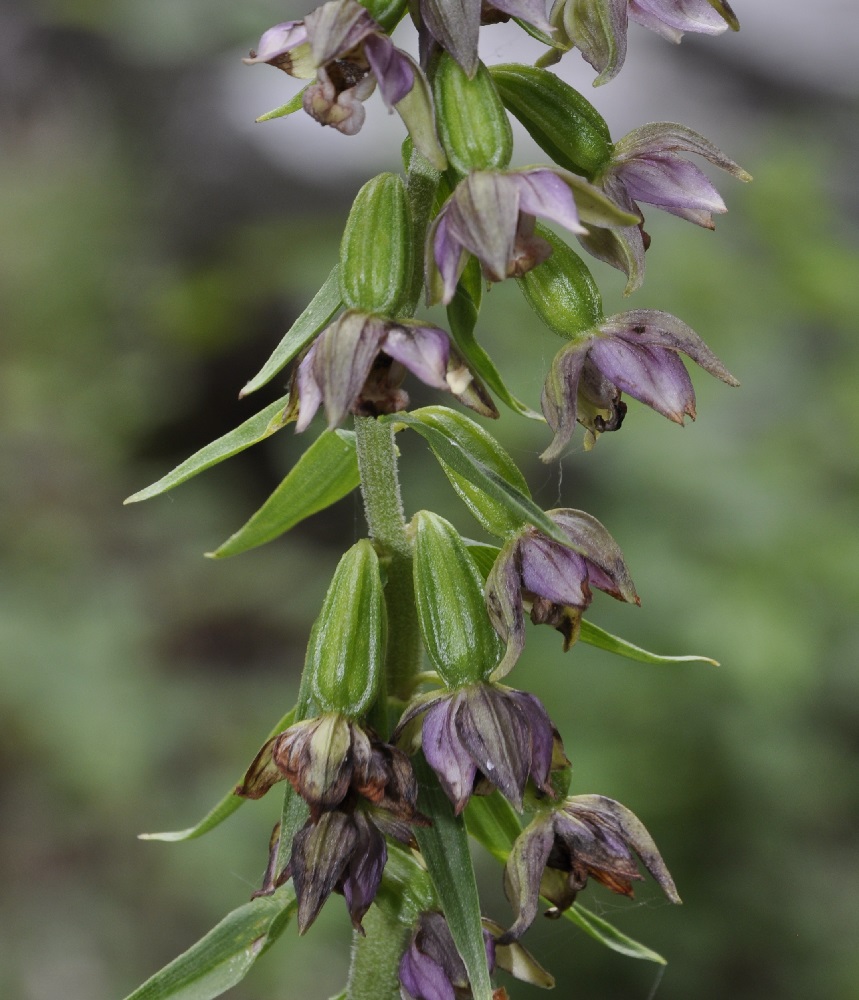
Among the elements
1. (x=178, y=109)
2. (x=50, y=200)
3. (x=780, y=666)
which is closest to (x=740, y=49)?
(x=178, y=109)

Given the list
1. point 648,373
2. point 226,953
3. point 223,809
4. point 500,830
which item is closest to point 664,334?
point 648,373

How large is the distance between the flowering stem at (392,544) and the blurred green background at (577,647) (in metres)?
2.02

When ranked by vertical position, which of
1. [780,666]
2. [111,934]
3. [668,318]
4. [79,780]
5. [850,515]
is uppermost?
[668,318]

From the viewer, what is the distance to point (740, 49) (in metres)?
9.41

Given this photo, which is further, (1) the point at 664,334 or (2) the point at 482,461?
(2) the point at 482,461

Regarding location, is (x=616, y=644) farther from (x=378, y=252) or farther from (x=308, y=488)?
(x=378, y=252)

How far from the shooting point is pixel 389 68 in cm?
110

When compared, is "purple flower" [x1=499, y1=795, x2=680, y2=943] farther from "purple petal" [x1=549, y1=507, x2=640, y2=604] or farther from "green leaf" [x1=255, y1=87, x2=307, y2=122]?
"green leaf" [x1=255, y1=87, x2=307, y2=122]

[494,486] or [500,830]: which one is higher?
[494,486]

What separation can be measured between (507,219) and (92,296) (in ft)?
16.8

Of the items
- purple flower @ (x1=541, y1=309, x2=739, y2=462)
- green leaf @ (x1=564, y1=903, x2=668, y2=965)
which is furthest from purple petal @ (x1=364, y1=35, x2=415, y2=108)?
green leaf @ (x1=564, y1=903, x2=668, y2=965)

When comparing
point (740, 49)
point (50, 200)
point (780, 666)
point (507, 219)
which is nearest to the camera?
point (507, 219)

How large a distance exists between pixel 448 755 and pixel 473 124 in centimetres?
65

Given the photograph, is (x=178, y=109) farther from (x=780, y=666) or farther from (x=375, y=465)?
(x=375, y=465)
